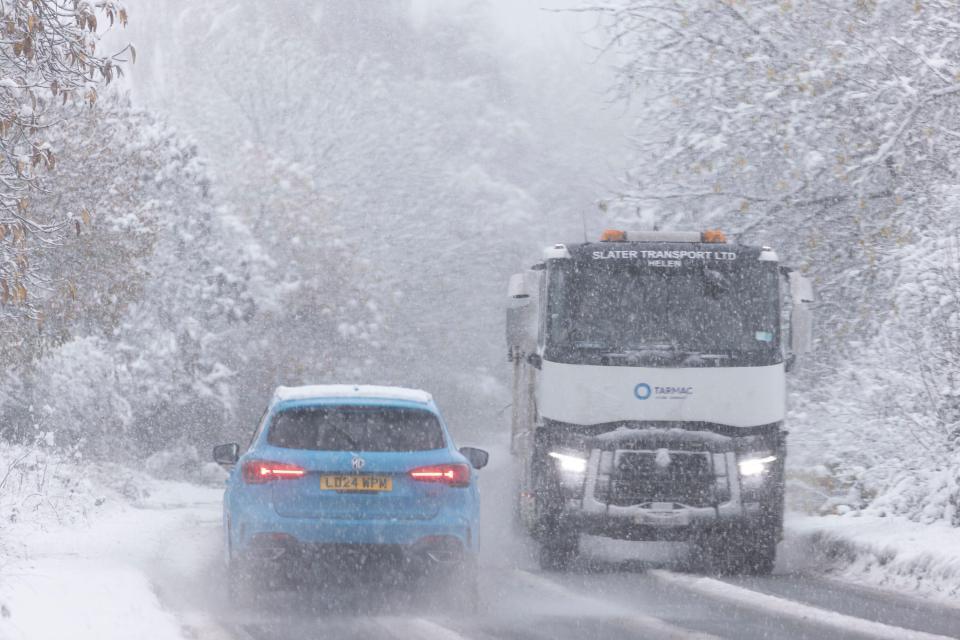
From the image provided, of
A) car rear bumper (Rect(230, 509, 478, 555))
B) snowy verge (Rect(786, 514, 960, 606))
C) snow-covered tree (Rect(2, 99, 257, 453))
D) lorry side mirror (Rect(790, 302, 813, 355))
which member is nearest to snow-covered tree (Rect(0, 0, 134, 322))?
car rear bumper (Rect(230, 509, 478, 555))

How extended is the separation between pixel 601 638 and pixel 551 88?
65865 mm

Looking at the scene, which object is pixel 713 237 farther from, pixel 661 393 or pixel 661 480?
pixel 661 480

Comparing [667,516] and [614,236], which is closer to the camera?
[667,516]

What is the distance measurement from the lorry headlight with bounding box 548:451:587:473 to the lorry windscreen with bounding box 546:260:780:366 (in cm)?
86

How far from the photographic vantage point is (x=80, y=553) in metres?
14.6

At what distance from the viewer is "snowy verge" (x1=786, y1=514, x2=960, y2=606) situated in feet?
39.6

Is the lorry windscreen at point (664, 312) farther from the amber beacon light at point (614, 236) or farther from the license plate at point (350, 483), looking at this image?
the license plate at point (350, 483)

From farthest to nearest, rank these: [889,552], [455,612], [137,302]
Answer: [137,302]
[889,552]
[455,612]

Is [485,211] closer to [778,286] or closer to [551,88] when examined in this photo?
[551,88]

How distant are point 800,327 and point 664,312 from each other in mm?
1279

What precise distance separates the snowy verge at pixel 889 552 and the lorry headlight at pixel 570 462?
2.48 m

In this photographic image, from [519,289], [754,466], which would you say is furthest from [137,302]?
[754,466]

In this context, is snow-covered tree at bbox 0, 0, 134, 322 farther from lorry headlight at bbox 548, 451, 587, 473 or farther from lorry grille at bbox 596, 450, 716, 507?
lorry grille at bbox 596, 450, 716, 507

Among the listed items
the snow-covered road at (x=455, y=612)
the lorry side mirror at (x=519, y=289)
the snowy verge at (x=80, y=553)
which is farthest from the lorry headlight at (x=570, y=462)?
the snowy verge at (x=80, y=553)
